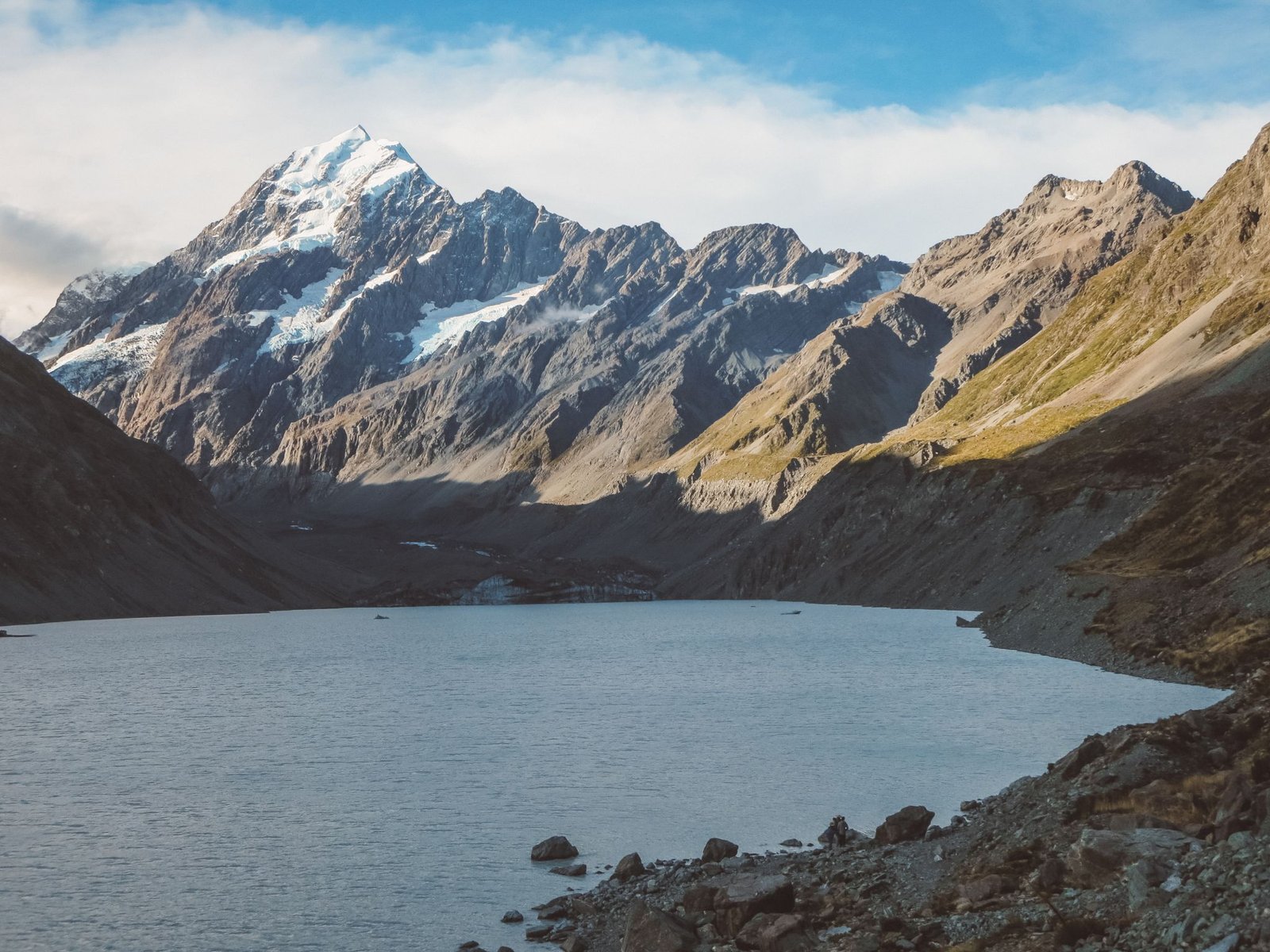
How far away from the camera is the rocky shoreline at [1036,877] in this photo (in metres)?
22.4

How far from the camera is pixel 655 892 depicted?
1267 inches

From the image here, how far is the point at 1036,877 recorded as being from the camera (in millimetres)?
26219

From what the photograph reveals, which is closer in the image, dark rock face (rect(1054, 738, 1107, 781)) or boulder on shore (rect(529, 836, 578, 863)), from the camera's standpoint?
dark rock face (rect(1054, 738, 1107, 781))

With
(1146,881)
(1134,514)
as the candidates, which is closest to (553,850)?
(1146,881)

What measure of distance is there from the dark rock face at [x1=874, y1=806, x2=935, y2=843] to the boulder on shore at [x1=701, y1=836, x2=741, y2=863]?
14.2ft

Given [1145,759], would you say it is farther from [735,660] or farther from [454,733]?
[735,660]

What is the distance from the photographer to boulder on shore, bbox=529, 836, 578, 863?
37344 millimetres

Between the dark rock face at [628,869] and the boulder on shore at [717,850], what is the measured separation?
6.49ft

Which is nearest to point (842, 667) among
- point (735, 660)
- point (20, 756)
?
point (735, 660)

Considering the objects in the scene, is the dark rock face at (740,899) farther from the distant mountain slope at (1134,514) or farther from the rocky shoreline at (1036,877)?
the distant mountain slope at (1134,514)

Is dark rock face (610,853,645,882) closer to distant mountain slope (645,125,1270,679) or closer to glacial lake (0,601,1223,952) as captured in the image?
glacial lake (0,601,1223,952)

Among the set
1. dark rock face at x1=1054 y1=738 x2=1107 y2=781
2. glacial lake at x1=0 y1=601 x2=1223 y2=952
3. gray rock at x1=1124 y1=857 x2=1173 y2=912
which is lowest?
glacial lake at x1=0 y1=601 x2=1223 y2=952

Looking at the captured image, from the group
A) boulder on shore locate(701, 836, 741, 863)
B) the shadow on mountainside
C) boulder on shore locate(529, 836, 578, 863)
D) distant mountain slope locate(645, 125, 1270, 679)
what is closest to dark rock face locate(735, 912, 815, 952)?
boulder on shore locate(701, 836, 741, 863)

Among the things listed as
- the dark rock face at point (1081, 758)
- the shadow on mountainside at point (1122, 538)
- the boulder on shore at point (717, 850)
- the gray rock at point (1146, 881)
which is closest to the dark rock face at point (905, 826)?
the boulder on shore at point (717, 850)
